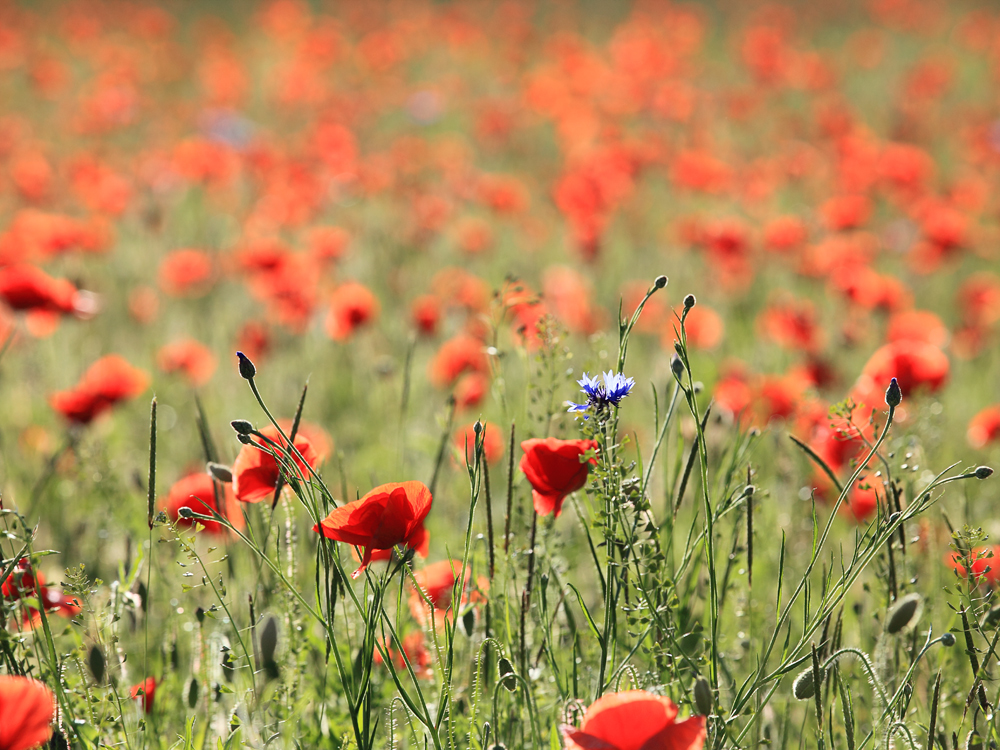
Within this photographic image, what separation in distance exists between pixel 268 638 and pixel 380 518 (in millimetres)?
292

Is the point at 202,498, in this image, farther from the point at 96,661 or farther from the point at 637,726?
the point at 637,726

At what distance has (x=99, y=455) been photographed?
5.31 feet

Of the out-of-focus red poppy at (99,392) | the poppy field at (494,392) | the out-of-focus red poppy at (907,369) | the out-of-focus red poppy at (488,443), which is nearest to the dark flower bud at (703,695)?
the poppy field at (494,392)

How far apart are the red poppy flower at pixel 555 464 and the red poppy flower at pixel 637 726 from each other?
29cm

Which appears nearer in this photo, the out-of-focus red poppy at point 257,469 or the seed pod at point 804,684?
the seed pod at point 804,684

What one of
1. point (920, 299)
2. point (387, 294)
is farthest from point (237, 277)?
point (920, 299)

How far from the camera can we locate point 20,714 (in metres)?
0.70

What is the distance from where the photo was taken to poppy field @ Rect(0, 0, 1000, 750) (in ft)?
3.38

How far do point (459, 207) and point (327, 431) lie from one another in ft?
8.08

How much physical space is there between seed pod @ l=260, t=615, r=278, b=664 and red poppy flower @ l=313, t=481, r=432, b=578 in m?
0.23

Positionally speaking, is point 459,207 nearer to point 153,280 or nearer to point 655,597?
point 153,280

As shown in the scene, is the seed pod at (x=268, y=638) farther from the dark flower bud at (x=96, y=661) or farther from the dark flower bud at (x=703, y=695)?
the dark flower bud at (x=703, y=695)

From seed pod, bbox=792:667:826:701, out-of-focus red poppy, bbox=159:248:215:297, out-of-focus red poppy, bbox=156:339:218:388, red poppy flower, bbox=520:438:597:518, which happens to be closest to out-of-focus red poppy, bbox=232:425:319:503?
red poppy flower, bbox=520:438:597:518

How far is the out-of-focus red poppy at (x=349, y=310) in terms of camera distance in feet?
8.84
